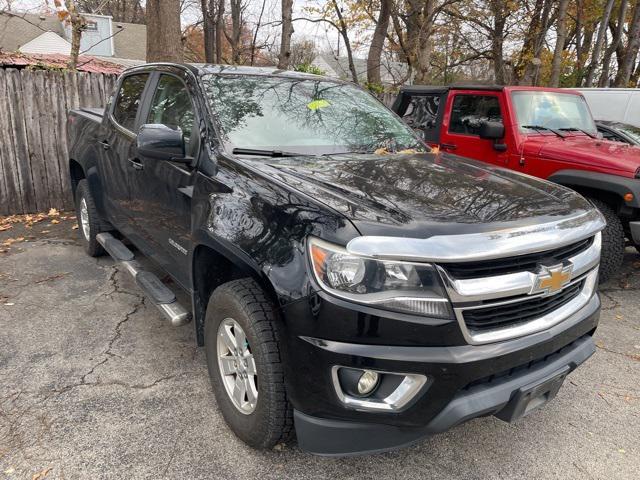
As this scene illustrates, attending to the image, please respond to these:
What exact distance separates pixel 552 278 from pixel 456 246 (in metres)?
0.53

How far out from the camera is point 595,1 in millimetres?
18438

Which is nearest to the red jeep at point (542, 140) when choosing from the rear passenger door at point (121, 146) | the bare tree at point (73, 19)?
the rear passenger door at point (121, 146)

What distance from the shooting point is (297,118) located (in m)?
3.14

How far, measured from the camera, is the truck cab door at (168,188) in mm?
2863

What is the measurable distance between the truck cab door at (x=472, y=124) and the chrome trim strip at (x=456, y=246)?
12.4 ft

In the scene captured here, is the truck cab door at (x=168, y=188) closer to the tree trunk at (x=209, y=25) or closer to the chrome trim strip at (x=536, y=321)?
the chrome trim strip at (x=536, y=321)

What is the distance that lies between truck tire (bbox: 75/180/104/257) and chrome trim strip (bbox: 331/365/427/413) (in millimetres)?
3603

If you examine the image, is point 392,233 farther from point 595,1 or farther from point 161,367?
point 595,1

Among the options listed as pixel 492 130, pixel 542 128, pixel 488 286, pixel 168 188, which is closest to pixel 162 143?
pixel 168 188

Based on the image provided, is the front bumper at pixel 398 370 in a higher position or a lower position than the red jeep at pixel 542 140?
lower

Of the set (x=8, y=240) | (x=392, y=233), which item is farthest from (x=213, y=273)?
(x=8, y=240)

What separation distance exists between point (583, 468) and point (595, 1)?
2102 cm

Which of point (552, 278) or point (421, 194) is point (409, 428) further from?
point (421, 194)

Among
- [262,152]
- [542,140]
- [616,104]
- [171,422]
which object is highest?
[616,104]
